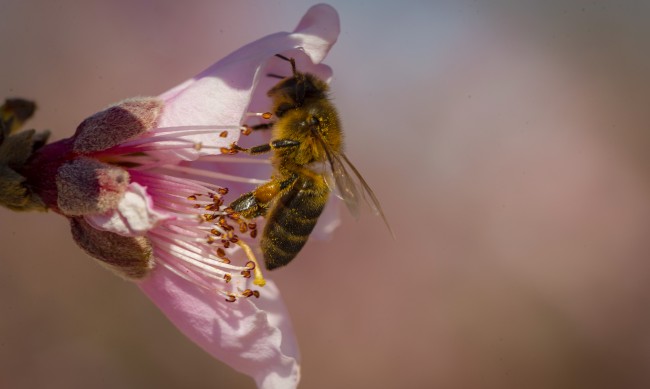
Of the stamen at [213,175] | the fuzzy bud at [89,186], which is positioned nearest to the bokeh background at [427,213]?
the stamen at [213,175]

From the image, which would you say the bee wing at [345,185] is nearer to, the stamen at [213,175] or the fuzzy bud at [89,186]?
the stamen at [213,175]

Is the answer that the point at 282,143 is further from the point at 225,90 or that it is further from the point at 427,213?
the point at 427,213

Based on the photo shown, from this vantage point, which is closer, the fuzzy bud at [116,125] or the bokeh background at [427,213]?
the fuzzy bud at [116,125]

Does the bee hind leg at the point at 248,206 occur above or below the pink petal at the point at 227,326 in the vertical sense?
above

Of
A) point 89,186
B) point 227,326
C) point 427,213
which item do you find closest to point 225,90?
point 89,186

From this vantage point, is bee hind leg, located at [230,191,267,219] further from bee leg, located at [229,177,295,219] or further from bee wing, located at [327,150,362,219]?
bee wing, located at [327,150,362,219]

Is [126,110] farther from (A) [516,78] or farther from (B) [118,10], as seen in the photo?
(A) [516,78]

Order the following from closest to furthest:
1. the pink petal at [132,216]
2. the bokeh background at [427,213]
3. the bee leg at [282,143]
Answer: the pink petal at [132,216] → the bee leg at [282,143] → the bokeh background at [427,213]
